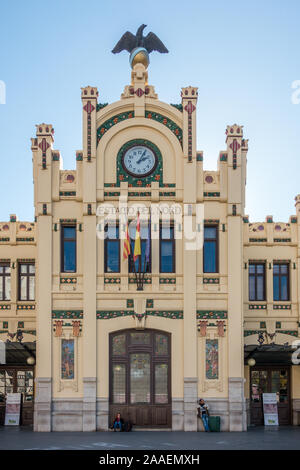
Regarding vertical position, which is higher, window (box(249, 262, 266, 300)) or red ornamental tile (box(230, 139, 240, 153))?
red ornamental tile (box(230, 139, 240, 153))

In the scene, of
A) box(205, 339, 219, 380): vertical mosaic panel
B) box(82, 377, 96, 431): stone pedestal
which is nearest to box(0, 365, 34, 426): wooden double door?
box(82, 377, 96, 431): stone pedestal

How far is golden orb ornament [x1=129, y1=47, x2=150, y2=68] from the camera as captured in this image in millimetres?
36031

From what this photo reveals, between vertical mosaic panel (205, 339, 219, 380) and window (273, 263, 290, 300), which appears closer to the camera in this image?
vertical mosaic panel (205, 339, 219, 380)

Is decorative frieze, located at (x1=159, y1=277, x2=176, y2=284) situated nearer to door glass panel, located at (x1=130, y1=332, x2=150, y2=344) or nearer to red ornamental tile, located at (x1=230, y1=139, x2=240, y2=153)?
door glass panel, located at (x1=130, y1=332, x2=150, y2=344)

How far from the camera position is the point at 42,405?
32344 mm

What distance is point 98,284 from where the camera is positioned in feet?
110

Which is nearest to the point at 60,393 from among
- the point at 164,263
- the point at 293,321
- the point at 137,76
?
the point at 164,263

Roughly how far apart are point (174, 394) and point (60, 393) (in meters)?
5.22

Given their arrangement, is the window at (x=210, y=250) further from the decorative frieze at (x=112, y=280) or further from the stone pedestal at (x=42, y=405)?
the stone pedestal at (x=42, y=405)

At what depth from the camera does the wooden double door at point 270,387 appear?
35625 millimetres

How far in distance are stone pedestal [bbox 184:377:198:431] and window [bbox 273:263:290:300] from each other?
6619 millimetres
